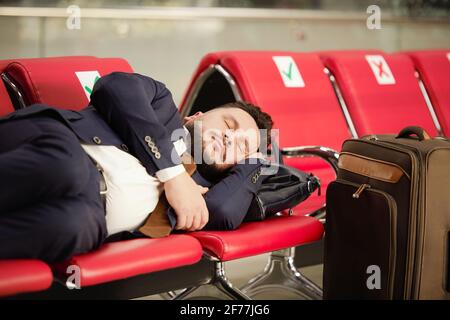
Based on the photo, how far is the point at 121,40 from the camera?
159 inches

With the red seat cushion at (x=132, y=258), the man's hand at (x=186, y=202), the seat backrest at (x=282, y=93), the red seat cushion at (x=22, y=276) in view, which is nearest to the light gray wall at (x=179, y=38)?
the seat backrest at (x=282, y=93)

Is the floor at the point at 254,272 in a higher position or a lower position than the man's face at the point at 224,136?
lower

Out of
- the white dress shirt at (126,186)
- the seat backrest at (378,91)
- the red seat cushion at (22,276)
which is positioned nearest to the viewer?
the red seat cushion at (22,276)

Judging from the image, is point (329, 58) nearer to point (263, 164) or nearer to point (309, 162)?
point (309, 162)

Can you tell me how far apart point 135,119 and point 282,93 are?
1.42 metres

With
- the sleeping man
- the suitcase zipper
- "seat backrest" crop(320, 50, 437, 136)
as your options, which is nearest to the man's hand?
the sleeping man

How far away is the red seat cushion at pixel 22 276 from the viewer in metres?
1.52

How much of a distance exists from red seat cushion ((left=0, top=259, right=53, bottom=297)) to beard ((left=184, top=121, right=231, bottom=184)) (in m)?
0.75

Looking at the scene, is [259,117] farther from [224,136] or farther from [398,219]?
[398,219]

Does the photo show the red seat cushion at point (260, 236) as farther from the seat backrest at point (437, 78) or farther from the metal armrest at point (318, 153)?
the seat backrest at point (437, 78)

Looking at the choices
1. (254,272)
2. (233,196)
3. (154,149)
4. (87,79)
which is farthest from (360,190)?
(254,272)

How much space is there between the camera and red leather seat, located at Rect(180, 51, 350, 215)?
10.6ft

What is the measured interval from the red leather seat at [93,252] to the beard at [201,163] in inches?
15.0
